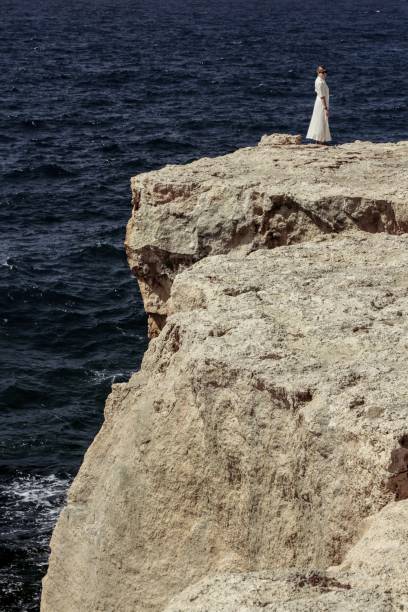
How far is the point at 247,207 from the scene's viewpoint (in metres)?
14.7

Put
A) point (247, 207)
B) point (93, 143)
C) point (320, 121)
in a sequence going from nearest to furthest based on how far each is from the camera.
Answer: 1. point (247, 207)
2. point (320, 121)
3. point (93, 143)

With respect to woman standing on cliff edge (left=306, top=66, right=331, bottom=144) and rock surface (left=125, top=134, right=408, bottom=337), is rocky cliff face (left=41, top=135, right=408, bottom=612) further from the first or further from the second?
woman standing on cliff edge (left=306, top=66, right=331, bottom=144)

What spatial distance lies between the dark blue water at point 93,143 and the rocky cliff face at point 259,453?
8183 millimetres

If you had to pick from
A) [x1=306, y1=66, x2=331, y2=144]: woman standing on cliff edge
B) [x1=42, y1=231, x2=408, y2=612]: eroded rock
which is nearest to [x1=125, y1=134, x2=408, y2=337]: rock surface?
[x1=42, y1=231, x2=408, y2=612]: eroded rock

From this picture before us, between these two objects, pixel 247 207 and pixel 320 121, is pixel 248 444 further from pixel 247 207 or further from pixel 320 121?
pixel 320 121

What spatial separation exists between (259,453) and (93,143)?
38643 millimetres

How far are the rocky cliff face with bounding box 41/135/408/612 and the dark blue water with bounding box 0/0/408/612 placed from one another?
8183 mm

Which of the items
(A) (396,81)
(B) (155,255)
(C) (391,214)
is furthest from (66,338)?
(A) (396,81)

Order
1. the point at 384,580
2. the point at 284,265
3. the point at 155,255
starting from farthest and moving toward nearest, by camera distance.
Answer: the point at 155,255 < the point at 284,265 < the point at 384,580

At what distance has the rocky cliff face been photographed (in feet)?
A: 27.1

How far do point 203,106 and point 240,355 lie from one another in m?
45.4

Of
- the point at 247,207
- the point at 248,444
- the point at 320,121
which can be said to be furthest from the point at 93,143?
the point at 248,444

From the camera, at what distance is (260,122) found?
49844mm

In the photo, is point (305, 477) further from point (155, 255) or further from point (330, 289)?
point (155, 255)
